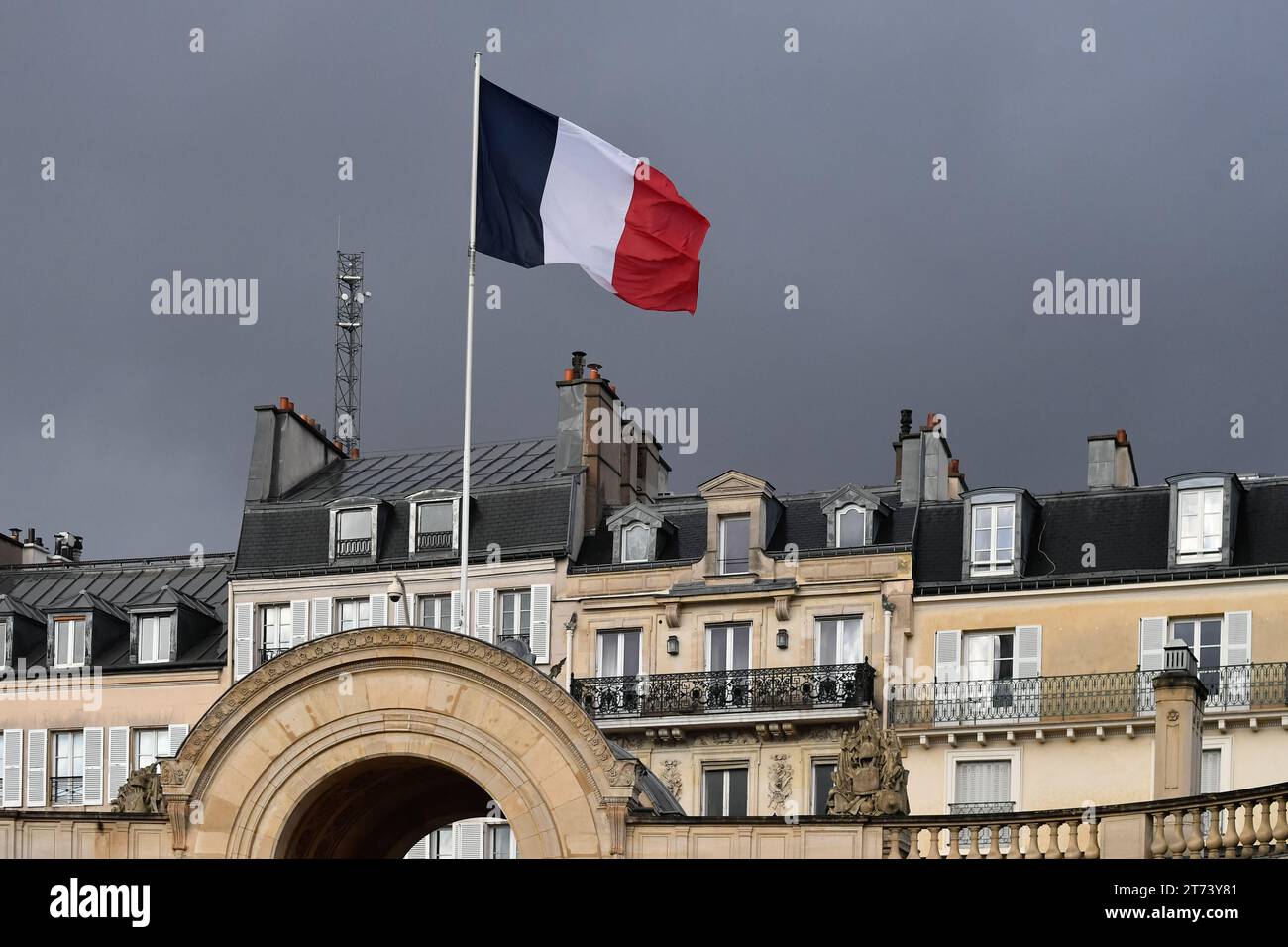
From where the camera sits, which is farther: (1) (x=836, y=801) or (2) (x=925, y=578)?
(2) (x=925, y=578)

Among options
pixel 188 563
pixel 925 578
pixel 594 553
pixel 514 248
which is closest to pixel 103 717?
pixel 188 563

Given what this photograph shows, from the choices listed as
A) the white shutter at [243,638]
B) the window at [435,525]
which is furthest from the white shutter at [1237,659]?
the white shutter at [243,638]

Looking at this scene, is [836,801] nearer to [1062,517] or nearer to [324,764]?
[324,764]

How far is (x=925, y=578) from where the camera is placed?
56000 millimetres

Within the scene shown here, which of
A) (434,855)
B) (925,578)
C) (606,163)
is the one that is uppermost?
(606,163)

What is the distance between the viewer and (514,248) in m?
38.3

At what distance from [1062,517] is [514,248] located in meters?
21.8

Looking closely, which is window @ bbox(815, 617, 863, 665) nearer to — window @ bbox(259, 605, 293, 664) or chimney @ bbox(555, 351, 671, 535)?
chimney @ bbox(555, 351, 671, 535)

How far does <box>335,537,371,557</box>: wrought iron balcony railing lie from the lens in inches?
2362
